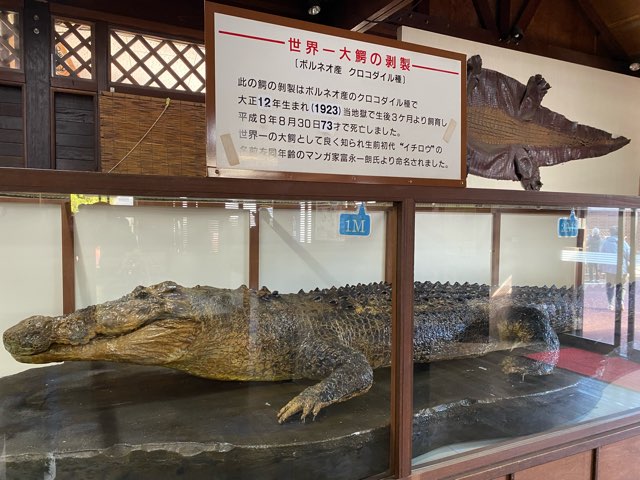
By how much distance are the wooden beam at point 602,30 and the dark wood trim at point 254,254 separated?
3616 millimetres

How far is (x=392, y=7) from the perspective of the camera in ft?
6.83

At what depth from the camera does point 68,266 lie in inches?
58.8

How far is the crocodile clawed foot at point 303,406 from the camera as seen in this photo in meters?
1.28

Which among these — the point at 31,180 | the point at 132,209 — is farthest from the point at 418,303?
the point at 31,180

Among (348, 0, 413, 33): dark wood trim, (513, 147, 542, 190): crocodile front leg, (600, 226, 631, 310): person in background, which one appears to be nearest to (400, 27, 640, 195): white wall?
(348, 0, 413, 33): dark wood trim

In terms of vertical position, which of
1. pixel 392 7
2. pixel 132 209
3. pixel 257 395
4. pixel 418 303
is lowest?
pixel 257 395

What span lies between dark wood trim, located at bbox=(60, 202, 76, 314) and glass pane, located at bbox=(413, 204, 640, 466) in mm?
1072

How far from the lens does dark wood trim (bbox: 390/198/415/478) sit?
113 centimetres

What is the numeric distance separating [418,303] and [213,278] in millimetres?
792

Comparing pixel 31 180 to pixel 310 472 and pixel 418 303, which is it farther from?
pixel 418 303

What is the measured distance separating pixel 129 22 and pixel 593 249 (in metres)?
2.59

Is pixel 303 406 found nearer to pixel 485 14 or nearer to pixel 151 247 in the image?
pixel 151 247

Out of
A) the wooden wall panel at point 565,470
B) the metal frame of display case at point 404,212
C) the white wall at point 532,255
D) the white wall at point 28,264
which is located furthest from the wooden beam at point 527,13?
the white wall at point 28,264

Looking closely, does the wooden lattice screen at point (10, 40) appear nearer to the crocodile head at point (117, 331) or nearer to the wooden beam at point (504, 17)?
the crocodile head at point (117, 331)
